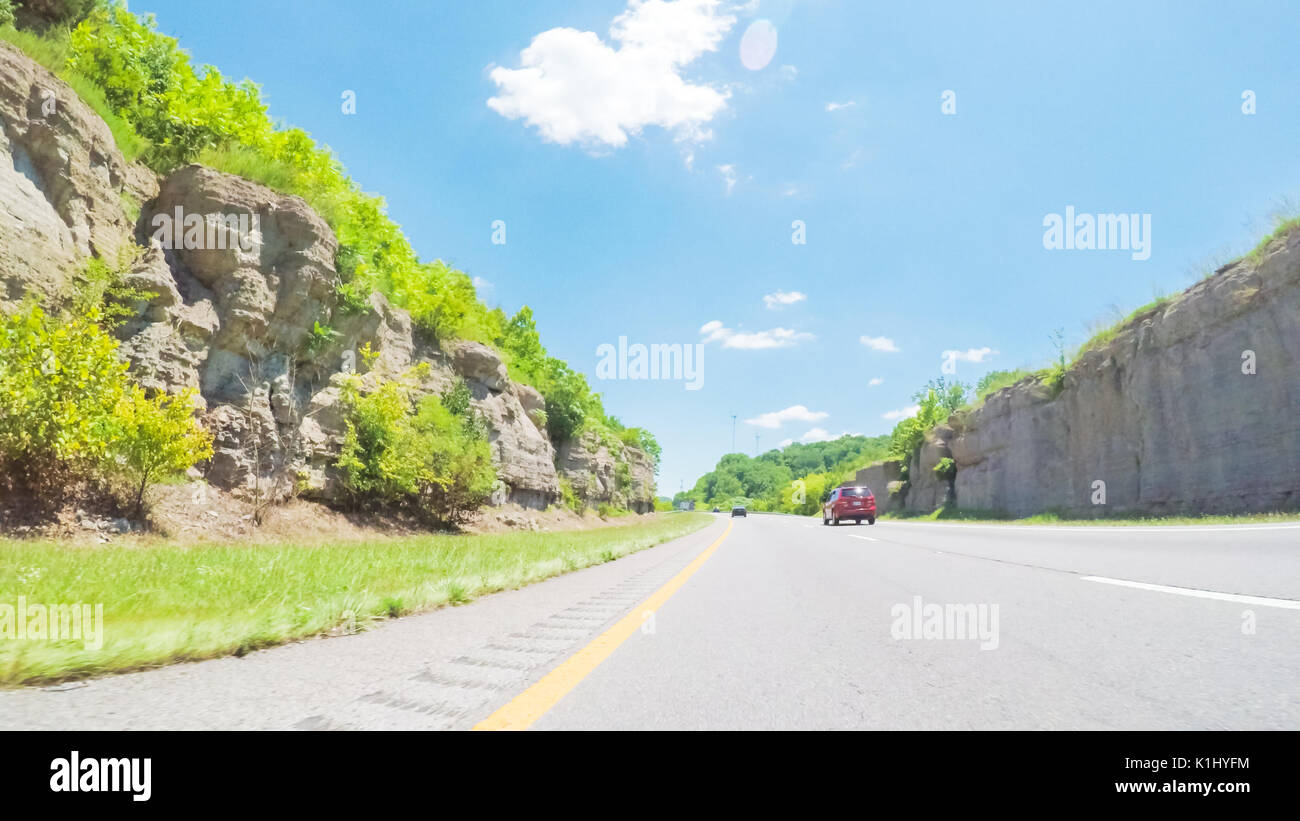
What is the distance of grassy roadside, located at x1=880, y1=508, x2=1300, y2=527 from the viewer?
19688 millimetres

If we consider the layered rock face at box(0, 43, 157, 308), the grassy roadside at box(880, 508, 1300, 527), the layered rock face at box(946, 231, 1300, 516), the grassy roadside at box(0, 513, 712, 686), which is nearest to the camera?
the grassy roadside at box(0, 513, 712, 686)

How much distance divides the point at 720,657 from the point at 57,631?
4.33m

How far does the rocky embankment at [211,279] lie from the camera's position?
41.9ft

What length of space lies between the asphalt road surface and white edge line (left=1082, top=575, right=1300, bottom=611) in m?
0.03

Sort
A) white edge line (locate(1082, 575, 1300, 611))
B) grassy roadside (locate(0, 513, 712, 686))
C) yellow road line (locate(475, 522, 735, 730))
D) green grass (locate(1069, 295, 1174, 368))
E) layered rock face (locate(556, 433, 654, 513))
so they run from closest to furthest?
yellow road line (locate(475, 522, 735, 730)), grassy roadside (locate(0, 513, 712, 686)), white edge line (locate(1082, 575, 1300, 611)), green grass (locate(1069, 295, 1174, 368)), layered rock face (locate(556, 433, 654, 513))

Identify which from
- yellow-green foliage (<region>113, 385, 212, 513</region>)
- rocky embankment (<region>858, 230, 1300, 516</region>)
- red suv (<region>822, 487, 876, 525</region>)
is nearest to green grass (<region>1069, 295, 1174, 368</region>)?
rocky embankment (<region>858, 230, 1300, 516</region>)

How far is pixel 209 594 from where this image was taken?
18.9ft

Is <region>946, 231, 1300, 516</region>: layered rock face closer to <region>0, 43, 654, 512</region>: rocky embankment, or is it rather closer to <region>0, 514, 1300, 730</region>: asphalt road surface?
<region>0, 514, 1300, 730</region>: asphalt road surface

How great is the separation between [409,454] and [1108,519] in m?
30.7

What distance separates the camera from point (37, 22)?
60.1 feet

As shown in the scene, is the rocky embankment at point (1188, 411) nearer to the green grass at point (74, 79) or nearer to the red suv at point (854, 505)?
the red suv at point (854, 505)

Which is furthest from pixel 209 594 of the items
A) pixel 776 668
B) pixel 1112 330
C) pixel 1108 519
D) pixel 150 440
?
pixel 1112 330
